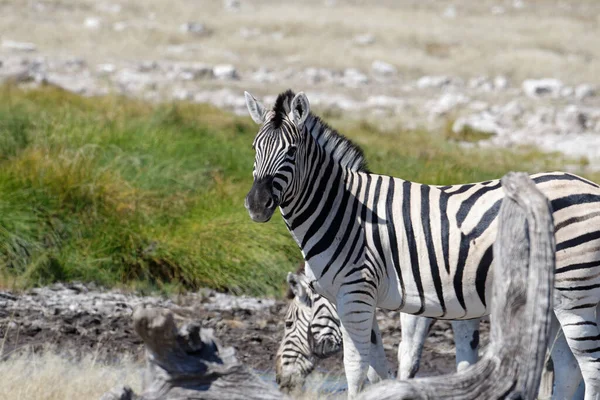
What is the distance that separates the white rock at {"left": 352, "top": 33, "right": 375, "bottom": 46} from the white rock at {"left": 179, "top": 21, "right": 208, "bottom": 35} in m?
6.13

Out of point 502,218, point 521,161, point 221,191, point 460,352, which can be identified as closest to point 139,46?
point 521,161

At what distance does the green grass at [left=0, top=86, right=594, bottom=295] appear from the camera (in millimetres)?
10406

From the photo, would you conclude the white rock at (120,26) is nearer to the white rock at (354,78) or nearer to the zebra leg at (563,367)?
the white rock at (354,78)

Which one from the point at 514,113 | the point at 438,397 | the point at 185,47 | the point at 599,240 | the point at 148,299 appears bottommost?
the point at 148,299

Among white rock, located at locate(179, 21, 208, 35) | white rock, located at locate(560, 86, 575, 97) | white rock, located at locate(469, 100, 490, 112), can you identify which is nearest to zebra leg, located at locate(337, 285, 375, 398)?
white rock, located at locate(469, 100, 490, 112)

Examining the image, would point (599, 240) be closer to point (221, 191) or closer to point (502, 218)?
point (502, 218)

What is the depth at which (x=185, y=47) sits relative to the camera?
1486 inches

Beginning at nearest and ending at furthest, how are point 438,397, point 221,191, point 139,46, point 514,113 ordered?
point 438,397 → point 221,191 → point 514,113 → point 139,46

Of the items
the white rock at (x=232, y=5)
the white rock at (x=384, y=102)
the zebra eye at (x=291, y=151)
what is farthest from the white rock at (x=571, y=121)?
the white rock at (x=232, y=5)

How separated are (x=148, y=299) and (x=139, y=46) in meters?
28.1

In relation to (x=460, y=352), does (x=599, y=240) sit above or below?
above

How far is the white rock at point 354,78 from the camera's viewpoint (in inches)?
1255

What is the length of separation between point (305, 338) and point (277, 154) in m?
1.88

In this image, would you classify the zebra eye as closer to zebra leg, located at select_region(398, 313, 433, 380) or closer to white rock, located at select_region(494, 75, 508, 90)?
zebra leg, located at select_region(398, 313, 433, 380)
